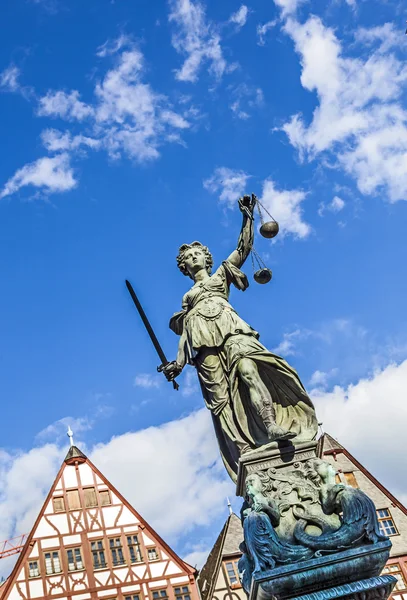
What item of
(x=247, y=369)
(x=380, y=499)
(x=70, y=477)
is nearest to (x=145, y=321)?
(x=247, y=369)

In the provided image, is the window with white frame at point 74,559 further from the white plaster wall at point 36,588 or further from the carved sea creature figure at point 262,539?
the carved sea creature figure at point 262,539

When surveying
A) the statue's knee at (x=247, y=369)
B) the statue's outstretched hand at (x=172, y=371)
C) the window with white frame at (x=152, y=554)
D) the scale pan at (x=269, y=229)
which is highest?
the window with white frame at (x=152, y=554)

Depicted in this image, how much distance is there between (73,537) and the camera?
77.1 feet

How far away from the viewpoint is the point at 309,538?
4344mm

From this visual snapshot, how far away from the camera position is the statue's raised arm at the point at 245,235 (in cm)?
619

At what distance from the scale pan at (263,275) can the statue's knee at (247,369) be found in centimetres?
119

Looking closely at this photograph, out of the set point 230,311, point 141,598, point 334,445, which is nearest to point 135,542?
point 141,598

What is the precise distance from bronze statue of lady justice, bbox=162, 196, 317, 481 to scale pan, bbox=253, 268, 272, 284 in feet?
0.44

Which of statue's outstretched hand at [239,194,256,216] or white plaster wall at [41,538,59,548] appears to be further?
white plaster wall at [41,538,59,548]

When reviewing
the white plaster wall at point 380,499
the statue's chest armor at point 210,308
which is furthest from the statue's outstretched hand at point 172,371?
the white plaster wall at point 380,499

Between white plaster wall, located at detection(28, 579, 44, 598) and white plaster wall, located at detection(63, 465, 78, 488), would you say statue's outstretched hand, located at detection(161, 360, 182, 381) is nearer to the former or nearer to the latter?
white plaster wall, located at detection(28, 579, 44, 598)

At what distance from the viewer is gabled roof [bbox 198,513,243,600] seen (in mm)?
24188

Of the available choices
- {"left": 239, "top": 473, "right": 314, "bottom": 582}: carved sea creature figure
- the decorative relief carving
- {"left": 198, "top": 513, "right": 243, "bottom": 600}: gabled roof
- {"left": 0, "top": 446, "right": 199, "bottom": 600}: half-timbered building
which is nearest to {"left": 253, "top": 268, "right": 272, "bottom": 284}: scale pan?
the decorative relief carving

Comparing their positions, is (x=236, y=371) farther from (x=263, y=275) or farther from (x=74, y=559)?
(x=74, y=559)
